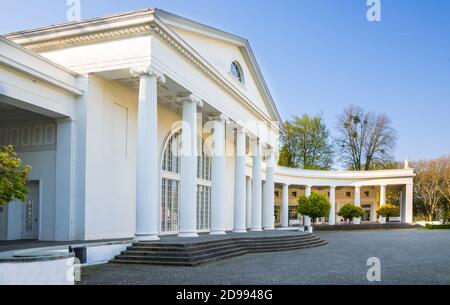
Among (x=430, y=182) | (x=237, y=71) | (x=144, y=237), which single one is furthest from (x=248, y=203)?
(x=430, y=182)

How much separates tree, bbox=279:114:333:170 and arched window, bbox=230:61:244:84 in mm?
27284

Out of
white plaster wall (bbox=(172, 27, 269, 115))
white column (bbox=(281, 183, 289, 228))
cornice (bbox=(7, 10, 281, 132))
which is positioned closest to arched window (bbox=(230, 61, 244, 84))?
white plaster wall (bbox=(172, 27, 269, 115))

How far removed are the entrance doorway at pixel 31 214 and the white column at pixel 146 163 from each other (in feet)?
14.4

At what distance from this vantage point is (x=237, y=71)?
84.8 ft

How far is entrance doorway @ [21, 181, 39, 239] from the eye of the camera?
657 inches

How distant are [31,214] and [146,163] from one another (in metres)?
5.27

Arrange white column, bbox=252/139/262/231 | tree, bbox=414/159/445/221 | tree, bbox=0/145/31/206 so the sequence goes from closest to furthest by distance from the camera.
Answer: tree, bbox=0/145/31/206 < white column, bbox=252/139/262/231 < tree, bbox=414/159/445/221

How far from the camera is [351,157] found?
53125 mm

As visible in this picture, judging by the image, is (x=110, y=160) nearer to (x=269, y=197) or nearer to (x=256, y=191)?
(x=256, y=191)

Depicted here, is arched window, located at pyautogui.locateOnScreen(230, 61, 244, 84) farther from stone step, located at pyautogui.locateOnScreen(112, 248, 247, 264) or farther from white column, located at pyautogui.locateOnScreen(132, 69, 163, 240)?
stone step, located at pyautogui.locateOnScreen(112, 248, 247, 264)

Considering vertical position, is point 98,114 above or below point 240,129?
below

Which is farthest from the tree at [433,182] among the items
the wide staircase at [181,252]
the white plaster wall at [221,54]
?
the wide staircase at [181,252]

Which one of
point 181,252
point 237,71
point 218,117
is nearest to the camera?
point 181,252

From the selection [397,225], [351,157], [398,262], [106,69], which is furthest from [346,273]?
[351,157]
